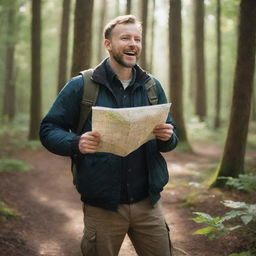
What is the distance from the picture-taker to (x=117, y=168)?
335 centimetres

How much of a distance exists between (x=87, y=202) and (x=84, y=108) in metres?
0.83

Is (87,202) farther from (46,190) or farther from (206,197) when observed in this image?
(46,190)

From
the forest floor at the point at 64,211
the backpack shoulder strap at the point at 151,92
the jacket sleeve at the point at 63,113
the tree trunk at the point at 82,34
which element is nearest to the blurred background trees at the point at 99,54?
the tree trunk at the point at 82,34

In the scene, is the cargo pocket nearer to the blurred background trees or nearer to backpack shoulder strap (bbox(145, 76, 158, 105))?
backpack shoulder strap (bbox(145, 76, 158, 105))

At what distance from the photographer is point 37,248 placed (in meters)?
6.08

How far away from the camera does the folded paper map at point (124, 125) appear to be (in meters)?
2.86

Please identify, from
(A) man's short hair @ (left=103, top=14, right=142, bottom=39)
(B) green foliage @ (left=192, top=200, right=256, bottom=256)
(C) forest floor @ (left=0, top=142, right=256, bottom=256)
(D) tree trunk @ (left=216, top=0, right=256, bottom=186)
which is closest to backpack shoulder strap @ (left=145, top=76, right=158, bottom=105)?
(A) man's short hair @ (left=103, top=14, right=142, bottom=39)

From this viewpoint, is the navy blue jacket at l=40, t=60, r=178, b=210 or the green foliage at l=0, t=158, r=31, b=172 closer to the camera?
the navy blue jacket at l=40, t=60, r=178, b=210

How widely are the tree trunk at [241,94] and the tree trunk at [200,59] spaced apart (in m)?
15.7

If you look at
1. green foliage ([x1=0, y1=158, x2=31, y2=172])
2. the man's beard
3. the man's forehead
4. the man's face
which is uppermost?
the man's forehead

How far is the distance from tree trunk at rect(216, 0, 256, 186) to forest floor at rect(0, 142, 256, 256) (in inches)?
27.9

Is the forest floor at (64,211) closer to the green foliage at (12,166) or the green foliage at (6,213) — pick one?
the green foliage at (6,213)

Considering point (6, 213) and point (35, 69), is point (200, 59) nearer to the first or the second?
point (35, 69)

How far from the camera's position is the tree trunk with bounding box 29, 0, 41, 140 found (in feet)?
53.9
